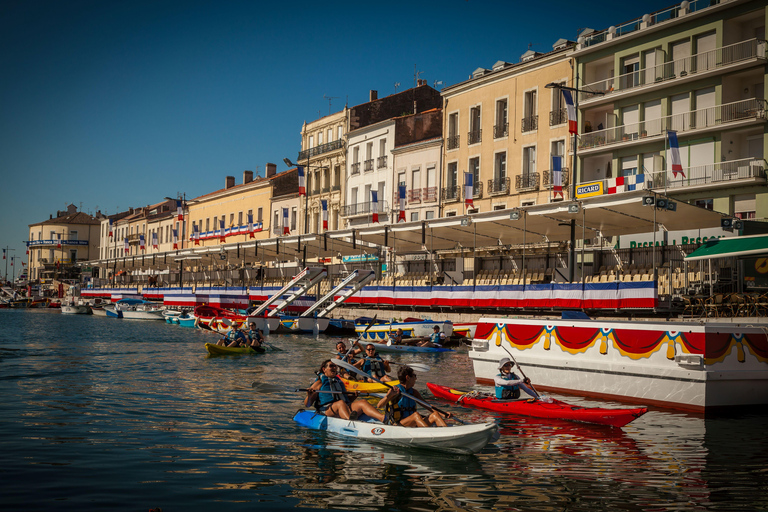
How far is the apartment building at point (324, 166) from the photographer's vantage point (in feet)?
208

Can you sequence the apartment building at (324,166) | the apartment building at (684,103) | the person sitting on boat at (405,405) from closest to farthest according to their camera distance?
1. the person sitting on boat at (405,405)
2. the apartment building at (684,103)
3. the apartment building at (324,166)

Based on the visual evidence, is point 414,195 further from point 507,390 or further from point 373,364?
point 507,390

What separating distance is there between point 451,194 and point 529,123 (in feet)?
25.5

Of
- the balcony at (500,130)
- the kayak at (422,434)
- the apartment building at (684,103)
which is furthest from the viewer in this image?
the balcony at (500,130)

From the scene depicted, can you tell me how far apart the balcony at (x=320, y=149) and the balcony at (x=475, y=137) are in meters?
17.0

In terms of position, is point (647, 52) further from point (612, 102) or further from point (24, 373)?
point (24, 373)

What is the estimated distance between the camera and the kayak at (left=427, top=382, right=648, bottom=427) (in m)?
13.0

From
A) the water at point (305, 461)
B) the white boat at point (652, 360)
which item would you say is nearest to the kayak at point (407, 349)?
the white boat at point (652, 360)

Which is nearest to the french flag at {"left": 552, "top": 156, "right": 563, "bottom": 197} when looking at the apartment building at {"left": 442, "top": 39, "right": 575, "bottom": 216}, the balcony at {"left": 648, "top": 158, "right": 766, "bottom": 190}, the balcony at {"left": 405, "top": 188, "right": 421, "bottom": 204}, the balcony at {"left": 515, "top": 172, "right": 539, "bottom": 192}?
the apartment building at {"left": 442, "top": 39, "right": 575, "bottom": 216}

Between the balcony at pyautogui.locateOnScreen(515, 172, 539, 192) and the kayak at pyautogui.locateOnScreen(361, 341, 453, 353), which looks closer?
the kayak at pyautogui.locateOnScreen(361, 341, 453, 353)

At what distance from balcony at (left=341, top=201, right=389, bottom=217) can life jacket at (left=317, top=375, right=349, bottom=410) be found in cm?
4272

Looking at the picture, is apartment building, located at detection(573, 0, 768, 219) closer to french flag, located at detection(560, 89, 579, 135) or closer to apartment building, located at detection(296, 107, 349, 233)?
french flag, located at detection(560, 89, 579, 135)

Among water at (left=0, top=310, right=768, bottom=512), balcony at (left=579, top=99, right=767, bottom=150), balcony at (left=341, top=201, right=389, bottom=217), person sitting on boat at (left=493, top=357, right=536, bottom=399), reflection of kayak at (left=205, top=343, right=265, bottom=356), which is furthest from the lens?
balcony at (left=341, top=201, right=389, bottom=217)

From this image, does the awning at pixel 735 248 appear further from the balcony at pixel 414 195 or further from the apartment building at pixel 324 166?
the apartment building at pixel 324 166
